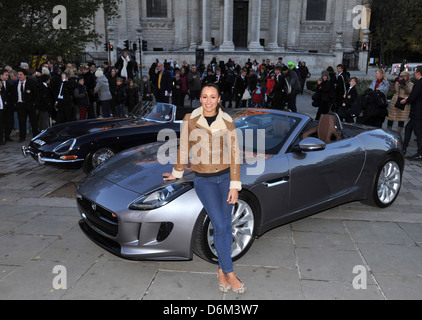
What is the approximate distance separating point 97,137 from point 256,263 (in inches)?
164

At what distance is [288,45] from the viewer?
41.0 m

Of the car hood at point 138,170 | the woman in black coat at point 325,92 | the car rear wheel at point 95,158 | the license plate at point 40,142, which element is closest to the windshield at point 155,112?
the car rear wheel at point 95,158

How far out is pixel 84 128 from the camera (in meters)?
7.45

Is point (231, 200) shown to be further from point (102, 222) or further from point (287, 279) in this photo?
point (102, 222)

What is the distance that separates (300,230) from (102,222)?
2.50 m

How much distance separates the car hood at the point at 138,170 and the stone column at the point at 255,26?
34.4m

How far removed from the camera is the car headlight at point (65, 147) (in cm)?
679

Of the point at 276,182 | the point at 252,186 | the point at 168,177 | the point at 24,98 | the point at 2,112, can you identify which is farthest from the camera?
the point at 24,98

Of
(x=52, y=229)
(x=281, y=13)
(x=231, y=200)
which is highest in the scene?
(x=281, y=13)

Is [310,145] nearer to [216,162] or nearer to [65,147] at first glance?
[216,162]

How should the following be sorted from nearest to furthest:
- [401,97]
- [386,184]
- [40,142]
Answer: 1. [386,184]
2. [40,142]
3. [401,97]

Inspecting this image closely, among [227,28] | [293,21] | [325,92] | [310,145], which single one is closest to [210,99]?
[310,145]

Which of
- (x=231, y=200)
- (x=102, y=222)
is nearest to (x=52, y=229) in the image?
(x=102, y=222)

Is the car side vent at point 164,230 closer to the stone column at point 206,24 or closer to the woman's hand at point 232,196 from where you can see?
the woman's hand at point 232,196
